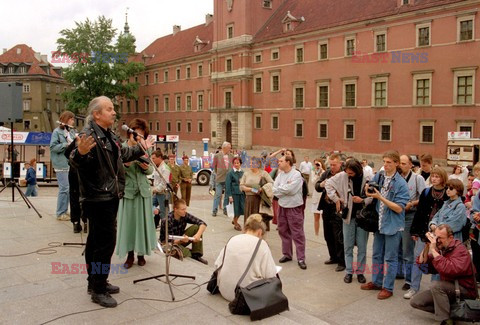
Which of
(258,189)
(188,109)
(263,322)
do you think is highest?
(188,109)

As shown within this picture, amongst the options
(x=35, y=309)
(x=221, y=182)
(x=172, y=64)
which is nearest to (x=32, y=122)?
(x=172, y=64)

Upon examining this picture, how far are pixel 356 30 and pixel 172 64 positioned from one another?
33912 mm

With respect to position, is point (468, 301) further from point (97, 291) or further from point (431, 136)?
point (431, 136)

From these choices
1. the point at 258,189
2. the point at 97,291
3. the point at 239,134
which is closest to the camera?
the point at 97,291

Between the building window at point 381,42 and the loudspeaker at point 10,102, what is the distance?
3407cm

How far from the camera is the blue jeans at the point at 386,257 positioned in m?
6.33

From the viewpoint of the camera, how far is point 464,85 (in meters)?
33.8

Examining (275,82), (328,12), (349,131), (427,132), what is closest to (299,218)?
(427,132)

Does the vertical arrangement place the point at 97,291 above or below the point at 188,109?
below

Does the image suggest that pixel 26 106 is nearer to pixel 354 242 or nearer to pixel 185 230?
pixel 185 230

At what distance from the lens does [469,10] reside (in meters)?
32.9

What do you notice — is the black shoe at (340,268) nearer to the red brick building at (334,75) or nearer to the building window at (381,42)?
the red brick building at (334,75)

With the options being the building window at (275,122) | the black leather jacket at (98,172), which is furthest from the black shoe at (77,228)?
the building window at (275,122)

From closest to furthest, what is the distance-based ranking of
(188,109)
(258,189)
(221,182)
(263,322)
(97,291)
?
(263,322)
(97,291)
(258,189)
(221,182)
(188,109)
